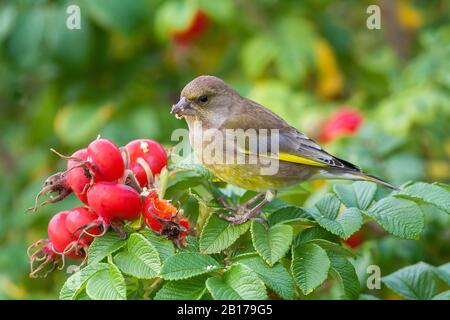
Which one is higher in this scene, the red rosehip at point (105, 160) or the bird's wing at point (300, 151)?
the red rosehip at point (105, 160)

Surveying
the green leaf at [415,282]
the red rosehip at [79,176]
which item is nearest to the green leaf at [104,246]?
the red rosehip at [79,176]

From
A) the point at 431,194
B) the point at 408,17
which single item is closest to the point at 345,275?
the point at 431,194

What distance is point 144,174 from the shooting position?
96.0 inches

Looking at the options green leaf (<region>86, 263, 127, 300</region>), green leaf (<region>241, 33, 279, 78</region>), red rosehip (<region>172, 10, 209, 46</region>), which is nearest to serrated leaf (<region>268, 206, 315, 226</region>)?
green leaf (<region>86, 263, 127, 300</region>)

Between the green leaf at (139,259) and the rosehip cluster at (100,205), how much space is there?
84 mm

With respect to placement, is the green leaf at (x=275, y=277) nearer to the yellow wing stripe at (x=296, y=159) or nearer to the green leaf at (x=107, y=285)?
the green leaf at (x=107, y=285)

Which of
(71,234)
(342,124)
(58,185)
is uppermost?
(58,185)

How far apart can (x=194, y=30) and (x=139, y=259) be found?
11.6 ft

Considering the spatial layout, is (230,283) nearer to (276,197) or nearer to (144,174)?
(144,174)

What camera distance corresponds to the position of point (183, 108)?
123 inches

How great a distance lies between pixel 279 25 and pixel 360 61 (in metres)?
0.93

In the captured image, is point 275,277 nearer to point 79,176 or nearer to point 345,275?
point 345,275

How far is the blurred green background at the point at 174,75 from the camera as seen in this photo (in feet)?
14.3

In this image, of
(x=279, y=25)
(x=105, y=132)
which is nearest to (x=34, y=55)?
(x=105, y=132)
